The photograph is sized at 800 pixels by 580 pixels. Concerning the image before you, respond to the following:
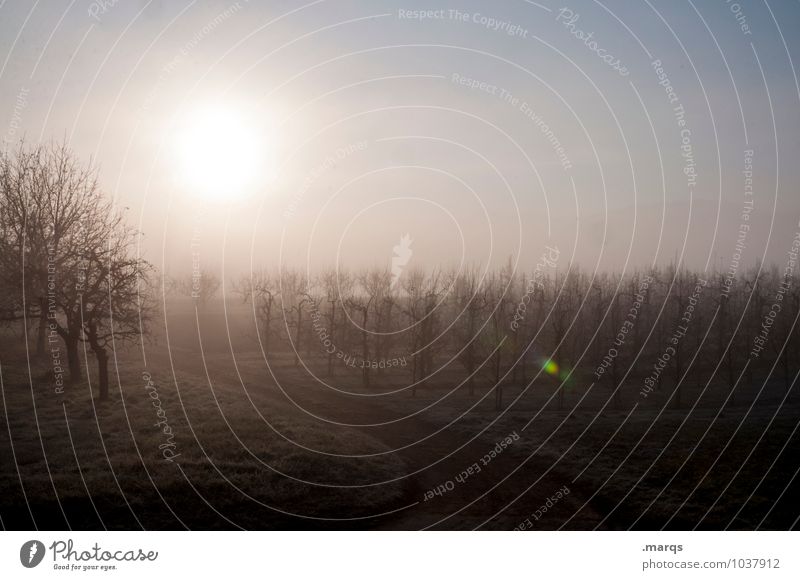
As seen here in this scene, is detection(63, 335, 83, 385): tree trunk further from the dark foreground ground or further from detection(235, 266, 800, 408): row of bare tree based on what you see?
detection(235, 266, 800, 408): row of bare tree

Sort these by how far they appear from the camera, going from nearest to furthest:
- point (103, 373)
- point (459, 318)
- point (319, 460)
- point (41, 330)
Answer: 1. point (41, 330)
2. point (319, 460)
3. point (103, 373)
4. point (459, 318)

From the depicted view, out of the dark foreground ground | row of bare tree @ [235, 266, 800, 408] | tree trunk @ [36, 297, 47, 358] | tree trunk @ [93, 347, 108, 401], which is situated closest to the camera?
the dark foreground ground

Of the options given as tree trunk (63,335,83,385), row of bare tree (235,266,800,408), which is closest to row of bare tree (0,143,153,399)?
tree trunk (63,335,83,385)

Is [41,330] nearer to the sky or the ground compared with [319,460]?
nearer to the sky

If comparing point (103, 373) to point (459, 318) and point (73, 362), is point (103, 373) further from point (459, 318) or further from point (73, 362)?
point (459, 318)

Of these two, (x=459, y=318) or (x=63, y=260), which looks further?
(x=459, y=318)

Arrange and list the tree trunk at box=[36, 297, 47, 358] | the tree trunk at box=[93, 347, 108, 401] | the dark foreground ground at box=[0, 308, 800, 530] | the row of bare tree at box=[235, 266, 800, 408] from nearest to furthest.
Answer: the dark foreground ground at box=[0, 308, 800, 530] → the tree trunk at box=[36, 297, 47, 358] → the tree trunk at box=[93, 347, 108, 401] → the row of bare tree at box=[235, 266, 800, 408]

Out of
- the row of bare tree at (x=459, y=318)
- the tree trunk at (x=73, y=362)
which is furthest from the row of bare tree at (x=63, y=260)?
the row of bare tree at (x=459, y=318)

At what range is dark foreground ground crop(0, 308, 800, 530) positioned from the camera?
11.2m

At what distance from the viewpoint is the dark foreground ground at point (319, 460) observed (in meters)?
11.2

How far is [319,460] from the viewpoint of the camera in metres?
12.6

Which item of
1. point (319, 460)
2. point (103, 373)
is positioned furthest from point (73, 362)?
Answer: point (319, 460)

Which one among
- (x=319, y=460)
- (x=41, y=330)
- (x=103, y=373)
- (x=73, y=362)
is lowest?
(x=319, y=460)
